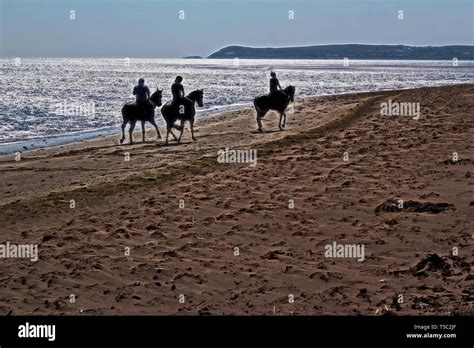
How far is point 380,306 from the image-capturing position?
263 inches

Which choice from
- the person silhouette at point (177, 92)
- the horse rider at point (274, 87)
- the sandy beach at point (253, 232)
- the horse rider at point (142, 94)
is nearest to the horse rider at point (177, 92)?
the person silhouette at point (177, 92)

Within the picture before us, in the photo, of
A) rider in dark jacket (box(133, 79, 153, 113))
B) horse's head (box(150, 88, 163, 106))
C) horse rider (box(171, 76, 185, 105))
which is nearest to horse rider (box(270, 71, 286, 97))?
horse's head (box(150, 88, 163, 106))

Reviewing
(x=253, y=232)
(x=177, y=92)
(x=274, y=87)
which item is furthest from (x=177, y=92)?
(x=253, y=232)

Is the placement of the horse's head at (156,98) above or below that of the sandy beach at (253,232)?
above

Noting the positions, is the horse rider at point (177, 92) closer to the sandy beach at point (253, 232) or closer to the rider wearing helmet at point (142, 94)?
the rider wearing helmet at point (142, 94)

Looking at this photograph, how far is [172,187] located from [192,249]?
4.26 metres

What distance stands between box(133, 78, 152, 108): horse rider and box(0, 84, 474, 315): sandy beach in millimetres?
5340

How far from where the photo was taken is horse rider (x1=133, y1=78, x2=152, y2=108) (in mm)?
22188

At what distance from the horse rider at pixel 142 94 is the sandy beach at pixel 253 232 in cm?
534

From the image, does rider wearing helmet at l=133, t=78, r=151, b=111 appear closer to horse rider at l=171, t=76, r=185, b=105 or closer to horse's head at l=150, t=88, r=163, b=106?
horse's head at l=150, t=88, r=163, b=106

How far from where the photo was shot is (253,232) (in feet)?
31.7

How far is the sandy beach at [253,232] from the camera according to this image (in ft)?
23.5
